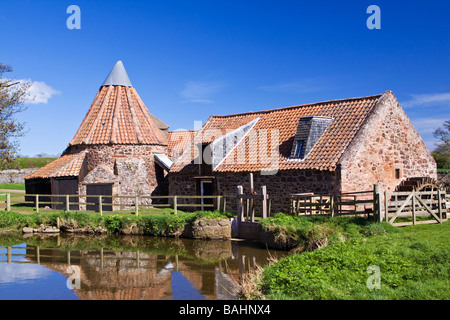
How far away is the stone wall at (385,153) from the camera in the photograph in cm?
2086

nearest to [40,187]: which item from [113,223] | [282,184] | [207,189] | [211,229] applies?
[113,223]

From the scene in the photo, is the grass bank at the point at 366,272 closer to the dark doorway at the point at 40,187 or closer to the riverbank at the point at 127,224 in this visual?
the riverbank at the point at 127,224

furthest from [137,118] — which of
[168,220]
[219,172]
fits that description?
[168,220]

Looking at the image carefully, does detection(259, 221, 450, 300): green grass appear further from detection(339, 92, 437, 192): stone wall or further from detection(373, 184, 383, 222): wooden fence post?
detection(339, 92, 437, 192): stone wall

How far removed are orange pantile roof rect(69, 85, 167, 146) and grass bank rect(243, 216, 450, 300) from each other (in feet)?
64.5

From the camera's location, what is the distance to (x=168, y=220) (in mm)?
21203

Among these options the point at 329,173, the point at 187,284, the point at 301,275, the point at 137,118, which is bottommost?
the point at 187,284

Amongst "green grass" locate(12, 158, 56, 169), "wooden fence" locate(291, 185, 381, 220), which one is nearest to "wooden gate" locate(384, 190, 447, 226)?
"wooden fence" locate(291, 185, 381, 220)

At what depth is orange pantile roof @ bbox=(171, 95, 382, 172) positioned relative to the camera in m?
21.7

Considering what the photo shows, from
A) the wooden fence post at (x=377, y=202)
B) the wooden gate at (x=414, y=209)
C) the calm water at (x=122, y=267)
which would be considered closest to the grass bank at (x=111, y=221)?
the calm water at (x=122, y=267)

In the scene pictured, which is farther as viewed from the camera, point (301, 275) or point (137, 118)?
point (137, 118)

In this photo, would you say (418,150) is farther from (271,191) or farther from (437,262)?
(437,262)

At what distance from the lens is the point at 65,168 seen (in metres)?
29.4

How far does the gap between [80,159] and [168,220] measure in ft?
37.7
